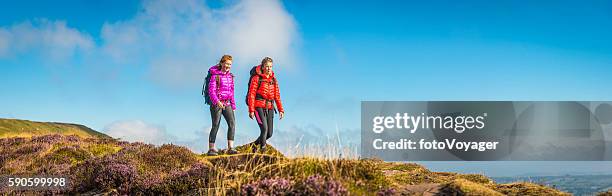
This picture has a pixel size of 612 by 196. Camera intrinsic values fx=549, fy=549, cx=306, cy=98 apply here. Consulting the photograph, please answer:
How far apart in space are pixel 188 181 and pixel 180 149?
5.80m

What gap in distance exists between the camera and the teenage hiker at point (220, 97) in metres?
14.5

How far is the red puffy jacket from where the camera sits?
13.7 m

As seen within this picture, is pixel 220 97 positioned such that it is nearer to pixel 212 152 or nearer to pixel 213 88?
pixel 213 88

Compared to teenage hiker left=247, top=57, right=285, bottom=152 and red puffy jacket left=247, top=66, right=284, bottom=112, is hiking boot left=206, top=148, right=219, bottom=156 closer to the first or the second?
teenage hiker left=247, top=57, right=285, bottom=152

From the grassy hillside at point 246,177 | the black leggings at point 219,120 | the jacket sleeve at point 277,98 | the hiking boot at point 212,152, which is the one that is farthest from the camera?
the hiking boot at point 212,152

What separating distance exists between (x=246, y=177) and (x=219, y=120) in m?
5.96

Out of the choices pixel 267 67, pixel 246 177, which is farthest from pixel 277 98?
pixel 246 177

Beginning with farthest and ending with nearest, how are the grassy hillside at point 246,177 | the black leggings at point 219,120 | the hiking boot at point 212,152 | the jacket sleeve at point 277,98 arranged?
the hiking boot at point 212,152 → the black leggings at point 219,120 → the jacket sleeve at point 277,98 → the grassy hillside at point 246,177

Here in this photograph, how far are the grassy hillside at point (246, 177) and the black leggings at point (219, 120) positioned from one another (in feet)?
2.25

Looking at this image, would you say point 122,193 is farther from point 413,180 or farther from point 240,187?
point 413,180

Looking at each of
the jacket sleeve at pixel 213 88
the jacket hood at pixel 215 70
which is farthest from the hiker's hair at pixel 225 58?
the jacket sleeve at pixel 213 88

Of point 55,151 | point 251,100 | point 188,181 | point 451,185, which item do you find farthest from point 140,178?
point 55,151

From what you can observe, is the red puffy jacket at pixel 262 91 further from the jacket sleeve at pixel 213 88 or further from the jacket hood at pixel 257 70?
the jacket sleeve at pixel 213 88

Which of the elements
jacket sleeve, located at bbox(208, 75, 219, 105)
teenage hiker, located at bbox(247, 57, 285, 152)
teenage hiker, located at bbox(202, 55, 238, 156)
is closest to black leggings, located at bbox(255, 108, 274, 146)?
teenage hiker, located at bbox(247, 57, 285, 152)
